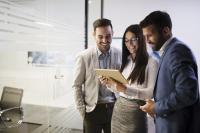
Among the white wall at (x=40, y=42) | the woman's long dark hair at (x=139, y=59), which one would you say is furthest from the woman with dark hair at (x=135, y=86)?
the white wall at (x=40, y=42)

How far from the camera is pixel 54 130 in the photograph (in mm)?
2766

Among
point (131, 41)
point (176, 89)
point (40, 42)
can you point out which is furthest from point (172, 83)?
point (40, 42)

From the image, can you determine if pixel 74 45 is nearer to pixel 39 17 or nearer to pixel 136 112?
pixel 39 17

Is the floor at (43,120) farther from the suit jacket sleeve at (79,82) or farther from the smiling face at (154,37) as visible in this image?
the smiling face at (154,37)

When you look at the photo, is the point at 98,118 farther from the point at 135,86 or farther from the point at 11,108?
the point at 11,108

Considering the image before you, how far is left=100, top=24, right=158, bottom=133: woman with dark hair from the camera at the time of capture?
1.67 meters

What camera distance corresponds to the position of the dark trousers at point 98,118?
6.81 feet

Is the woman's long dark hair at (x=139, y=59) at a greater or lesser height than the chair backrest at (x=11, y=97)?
greater

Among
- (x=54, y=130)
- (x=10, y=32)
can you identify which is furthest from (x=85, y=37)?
(x=10, y=32)

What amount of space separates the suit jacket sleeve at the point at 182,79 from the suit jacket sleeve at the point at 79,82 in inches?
36.6

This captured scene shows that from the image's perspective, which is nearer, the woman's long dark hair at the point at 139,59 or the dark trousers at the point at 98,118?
the woman's long dark hair at the point at 139,59

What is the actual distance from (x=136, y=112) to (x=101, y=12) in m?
2.95

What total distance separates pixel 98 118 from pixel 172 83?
0.97 meters

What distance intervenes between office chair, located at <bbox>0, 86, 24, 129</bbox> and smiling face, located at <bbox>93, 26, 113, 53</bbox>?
1080mm
